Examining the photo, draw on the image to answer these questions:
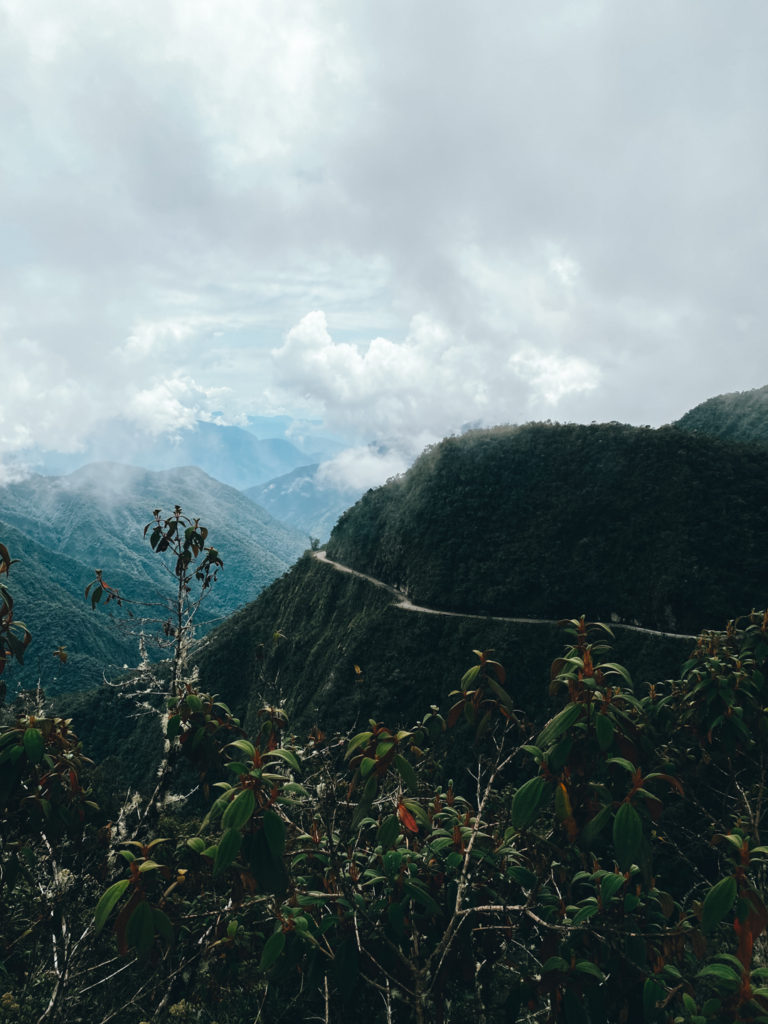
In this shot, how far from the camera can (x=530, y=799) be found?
461cm

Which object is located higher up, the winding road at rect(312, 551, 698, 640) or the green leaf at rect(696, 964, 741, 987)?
the green leaf at rect(696, 964, 741, 987)

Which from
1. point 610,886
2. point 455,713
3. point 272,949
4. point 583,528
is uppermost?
point 583,528

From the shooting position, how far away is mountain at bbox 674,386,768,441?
101 m

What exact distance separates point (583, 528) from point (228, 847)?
71604 millimetres

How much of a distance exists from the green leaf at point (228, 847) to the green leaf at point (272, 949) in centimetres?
124

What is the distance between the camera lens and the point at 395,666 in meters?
66.5

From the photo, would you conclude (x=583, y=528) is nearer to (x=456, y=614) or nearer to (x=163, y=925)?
(x=456, y=614)

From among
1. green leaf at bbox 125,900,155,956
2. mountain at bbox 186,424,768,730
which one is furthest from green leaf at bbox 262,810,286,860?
mountain at bbox 186,424,768,730

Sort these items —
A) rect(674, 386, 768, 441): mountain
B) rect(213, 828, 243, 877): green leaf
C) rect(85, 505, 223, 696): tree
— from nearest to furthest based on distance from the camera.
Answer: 1. rect(213, 828, 243, 877): green leaf
2. rect(85, 505, 223, 696): tree
3. rect(674, 386, 768, 441): mountain

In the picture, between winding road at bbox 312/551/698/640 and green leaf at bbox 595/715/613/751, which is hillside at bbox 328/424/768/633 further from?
green leaf at bbox 595/715/613/751

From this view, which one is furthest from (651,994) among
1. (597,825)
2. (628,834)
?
(628,834)

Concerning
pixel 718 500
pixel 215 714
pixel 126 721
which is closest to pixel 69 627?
pixel 126 721

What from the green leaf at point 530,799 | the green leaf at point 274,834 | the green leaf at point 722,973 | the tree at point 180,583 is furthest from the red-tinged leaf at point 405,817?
the tree at point 180,583

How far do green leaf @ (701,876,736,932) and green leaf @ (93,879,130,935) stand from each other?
4436 millimetres
